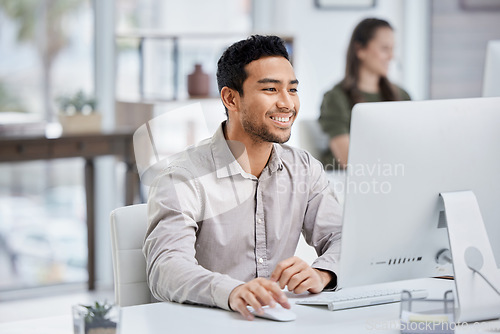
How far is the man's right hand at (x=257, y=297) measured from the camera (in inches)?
52.9

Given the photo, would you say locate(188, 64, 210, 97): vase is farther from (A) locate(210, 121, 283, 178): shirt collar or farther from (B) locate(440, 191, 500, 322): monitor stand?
(B) locate(440, 191, 500, 322): monitor stand

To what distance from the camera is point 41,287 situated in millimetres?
3785

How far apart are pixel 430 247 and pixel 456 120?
251mm

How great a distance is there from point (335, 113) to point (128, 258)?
1818mm

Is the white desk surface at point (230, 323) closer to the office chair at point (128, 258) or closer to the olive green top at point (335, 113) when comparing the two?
the office chair at point (128, 258)

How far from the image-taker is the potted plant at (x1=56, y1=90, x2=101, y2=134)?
3480 millimetres

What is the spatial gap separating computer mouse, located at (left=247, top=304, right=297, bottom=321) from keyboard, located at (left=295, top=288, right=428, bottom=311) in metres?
0.08

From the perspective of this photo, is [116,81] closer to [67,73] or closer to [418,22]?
[67,73]

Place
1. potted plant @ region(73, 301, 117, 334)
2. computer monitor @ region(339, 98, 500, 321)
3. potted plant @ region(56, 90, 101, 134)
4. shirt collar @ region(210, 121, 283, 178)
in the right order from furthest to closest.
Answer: potted plant @ region(56, 90, 101, 134), shirt collar @ region(210, 121, 283, 178), computer monitor @ region(339, 98, 500, 321), potted plant @ region(73, 301, 117, 334)

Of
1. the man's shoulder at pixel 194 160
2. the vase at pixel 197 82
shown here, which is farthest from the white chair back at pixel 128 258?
the vase at pixel 197 82

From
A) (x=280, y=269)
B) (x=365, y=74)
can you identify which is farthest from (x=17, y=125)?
(x=280, y=269)

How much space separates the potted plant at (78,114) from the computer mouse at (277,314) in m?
2.30

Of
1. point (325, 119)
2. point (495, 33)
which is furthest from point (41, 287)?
point (495, 33)

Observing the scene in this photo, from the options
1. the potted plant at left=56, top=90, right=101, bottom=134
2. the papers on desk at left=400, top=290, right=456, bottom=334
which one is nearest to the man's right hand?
the papers on desk at left=400, top=290, right=456, bottom=334
